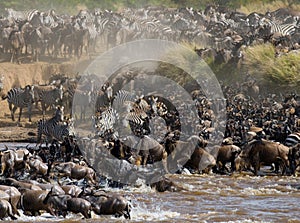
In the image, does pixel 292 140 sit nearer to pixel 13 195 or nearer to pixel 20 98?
pixel 13 195

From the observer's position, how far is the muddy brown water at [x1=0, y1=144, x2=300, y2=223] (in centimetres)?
1421

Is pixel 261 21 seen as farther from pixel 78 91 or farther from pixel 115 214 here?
pixel 115 214

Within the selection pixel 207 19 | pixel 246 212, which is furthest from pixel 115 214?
pixel 207 19

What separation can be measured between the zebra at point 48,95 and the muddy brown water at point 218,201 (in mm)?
11145

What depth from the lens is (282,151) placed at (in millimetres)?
19078

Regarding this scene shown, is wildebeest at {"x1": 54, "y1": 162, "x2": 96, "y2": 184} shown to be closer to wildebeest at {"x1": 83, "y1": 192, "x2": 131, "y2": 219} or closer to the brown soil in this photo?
wildebeest at {"x1": 83, "y1": 192, "x2": 131, "y2": 219}

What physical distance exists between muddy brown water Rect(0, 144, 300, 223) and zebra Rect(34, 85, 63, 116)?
1115 cm

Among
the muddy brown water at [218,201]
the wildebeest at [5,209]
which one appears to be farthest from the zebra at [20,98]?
the wildebeest at [5,209]

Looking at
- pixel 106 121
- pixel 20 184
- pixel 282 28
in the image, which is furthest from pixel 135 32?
pixel 20 184

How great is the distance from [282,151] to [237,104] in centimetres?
704

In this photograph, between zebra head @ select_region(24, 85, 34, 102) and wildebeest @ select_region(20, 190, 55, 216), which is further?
zebra head @ select_region(24, 85, 34, 102)

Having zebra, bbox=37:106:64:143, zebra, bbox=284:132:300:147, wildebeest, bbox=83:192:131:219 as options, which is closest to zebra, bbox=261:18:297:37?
zebra, bbox=37:106:64:143

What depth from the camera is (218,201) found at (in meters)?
15.9

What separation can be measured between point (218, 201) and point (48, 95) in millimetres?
14311
